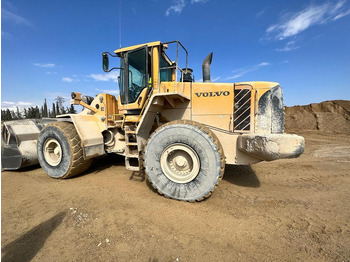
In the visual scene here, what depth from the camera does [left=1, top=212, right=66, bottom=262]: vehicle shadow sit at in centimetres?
219

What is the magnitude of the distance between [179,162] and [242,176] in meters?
2.08

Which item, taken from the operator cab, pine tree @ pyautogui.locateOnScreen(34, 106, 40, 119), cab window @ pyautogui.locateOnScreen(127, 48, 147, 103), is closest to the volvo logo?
the operator cab

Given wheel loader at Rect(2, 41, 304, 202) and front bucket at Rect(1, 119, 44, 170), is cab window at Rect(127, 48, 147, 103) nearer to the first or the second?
wheel loader at Rect(2, 41, 304, 202)

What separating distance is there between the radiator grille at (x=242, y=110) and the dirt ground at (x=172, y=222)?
4.42ft

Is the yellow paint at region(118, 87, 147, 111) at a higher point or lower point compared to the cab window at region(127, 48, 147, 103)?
lower

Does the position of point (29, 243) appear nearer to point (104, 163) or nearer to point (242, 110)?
point (104, 163)

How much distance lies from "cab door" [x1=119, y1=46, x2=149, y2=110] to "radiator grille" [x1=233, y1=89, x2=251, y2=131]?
6.69ft

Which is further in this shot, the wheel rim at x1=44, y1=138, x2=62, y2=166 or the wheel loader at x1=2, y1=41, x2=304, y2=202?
the wheel rim at x1=44, y1=138, x2=62, y2=166

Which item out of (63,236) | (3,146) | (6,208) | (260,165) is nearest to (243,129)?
(260,165)

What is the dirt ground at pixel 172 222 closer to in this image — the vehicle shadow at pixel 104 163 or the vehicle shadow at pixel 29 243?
the vehicle shadow at pixel 29 243

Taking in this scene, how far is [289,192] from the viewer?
3.78 meters

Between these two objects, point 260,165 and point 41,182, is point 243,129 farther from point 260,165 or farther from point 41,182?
point 41,182

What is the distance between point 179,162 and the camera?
3523 mm

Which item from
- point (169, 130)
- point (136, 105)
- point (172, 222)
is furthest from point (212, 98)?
point (172, 222)
